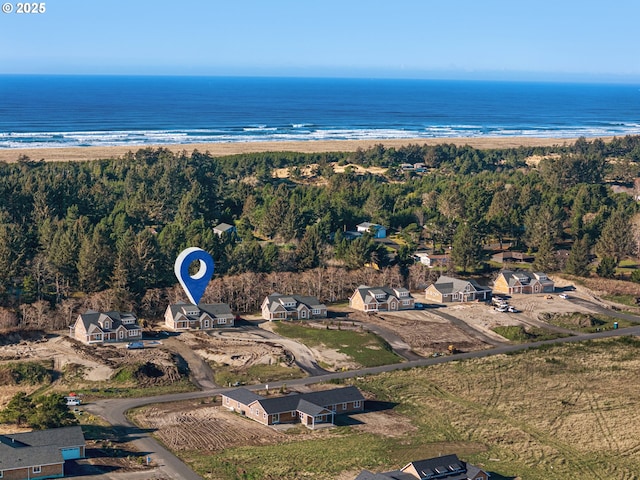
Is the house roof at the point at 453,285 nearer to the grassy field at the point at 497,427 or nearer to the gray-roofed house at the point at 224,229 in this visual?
the grassy field at the point at 497,427

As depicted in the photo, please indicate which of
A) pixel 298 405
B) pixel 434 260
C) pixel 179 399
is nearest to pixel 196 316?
pixel 179 399

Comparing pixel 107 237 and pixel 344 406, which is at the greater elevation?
pixel 107 237

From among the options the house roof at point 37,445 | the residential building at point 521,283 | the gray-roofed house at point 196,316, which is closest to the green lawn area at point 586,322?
the residential building at point 521,283

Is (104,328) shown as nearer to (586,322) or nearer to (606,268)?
(586,322)

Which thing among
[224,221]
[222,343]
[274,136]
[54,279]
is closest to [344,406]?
[222,343]

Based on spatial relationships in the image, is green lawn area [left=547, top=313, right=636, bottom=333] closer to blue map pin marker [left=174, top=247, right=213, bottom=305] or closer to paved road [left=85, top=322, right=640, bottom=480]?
paved road [left=85, top=322, right=640, bottom=480]

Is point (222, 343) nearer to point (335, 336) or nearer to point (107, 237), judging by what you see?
point (335, 336)
